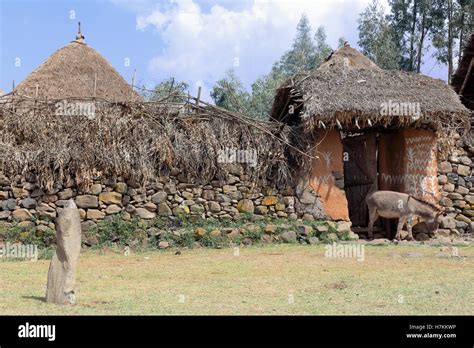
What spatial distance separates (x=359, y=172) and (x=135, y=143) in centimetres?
651

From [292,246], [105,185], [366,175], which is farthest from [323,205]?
[105,185]

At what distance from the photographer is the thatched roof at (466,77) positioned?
17.4 meters

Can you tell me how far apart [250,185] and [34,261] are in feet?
16.7

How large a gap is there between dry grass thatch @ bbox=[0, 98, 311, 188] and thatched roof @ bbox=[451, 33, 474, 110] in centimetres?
619

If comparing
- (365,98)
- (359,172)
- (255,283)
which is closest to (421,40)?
(359,172)

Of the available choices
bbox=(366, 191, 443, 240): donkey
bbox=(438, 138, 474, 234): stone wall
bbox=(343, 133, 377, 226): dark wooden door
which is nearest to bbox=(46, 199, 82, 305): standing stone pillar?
bbox=(366, 191, 443, 240): donkey

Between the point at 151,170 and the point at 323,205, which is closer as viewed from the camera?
the point at 151,170

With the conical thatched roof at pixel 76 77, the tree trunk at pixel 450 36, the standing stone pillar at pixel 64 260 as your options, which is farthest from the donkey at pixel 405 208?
the tree trunk at pixel 450 36

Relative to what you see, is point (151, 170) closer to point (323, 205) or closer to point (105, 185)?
point (105, 185)

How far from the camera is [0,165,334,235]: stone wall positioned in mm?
13164

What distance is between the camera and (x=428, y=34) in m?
30.6

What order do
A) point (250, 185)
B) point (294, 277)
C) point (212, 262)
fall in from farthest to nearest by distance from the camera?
1. point (250, 185)
2. point (212, 262)
3. point (294, 277)

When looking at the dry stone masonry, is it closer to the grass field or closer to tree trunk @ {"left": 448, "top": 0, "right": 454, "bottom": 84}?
the grass field

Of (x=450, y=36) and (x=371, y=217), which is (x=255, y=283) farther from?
(x=450, y=36)
